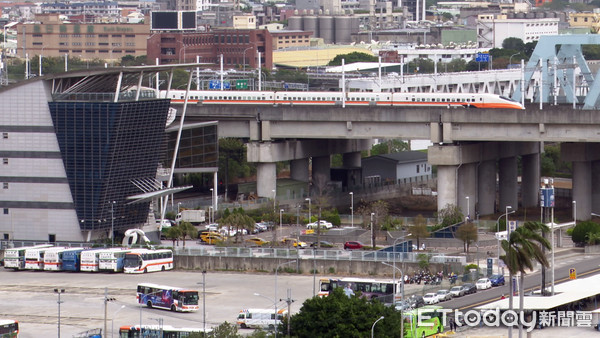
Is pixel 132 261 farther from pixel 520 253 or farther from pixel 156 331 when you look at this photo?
pixel 520 253

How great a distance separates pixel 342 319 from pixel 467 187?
5794cm

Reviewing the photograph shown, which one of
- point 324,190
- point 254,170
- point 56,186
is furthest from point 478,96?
point 56,186

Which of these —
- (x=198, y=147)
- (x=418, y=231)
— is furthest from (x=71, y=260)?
(x=198, y=147)

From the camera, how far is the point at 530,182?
139 m

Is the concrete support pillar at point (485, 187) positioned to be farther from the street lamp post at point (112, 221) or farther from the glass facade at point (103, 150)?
A: the street lamp post at point (112, 221)

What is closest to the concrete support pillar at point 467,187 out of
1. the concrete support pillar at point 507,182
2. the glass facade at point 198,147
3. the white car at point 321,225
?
the concrete support pillar at point 507,182

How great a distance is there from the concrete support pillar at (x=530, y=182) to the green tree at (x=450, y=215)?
1757 cm

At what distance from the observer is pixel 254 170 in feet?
542

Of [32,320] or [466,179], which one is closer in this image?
[32,320]

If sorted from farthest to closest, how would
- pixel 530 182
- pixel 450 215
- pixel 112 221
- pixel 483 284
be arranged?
pixel 530 182
pixel 450 215
pixel 112 221
pixel 483 284

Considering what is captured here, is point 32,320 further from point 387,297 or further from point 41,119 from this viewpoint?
point 41,119

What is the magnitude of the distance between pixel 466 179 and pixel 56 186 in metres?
35.2

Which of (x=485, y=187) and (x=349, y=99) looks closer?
(x=485, y=187)

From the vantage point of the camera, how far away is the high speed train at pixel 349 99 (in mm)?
145125
